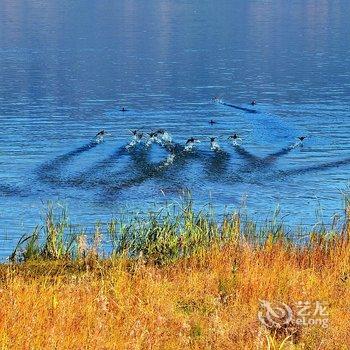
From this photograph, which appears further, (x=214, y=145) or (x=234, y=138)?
(x=234, y=138)

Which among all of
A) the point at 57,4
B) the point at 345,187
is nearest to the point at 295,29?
the point at 57,4

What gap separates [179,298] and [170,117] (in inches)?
1585

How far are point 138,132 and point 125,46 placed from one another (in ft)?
173

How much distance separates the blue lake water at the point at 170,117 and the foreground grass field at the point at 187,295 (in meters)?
6.15

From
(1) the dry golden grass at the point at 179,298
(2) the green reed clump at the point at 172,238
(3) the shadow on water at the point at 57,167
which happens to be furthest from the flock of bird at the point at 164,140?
(1) the dry golden grass at the point at 179,298

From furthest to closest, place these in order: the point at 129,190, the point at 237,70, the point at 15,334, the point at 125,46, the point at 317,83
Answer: the point at 125,46 → the point at 237,70 → the point at 317,83 → the point at 129,190 → the point at 15,334

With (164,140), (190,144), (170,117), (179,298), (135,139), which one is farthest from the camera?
(170,117)

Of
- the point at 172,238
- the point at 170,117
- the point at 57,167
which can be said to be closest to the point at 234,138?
the point at 170,117

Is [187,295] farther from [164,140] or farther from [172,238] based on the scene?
[164,140]

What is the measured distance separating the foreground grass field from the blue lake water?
6.15 m

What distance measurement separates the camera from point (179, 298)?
14.3m

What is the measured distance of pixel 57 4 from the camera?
604 ft

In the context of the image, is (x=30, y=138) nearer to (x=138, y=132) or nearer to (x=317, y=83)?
(x=138, y=132)

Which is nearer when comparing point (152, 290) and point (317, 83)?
point (152, 290)
